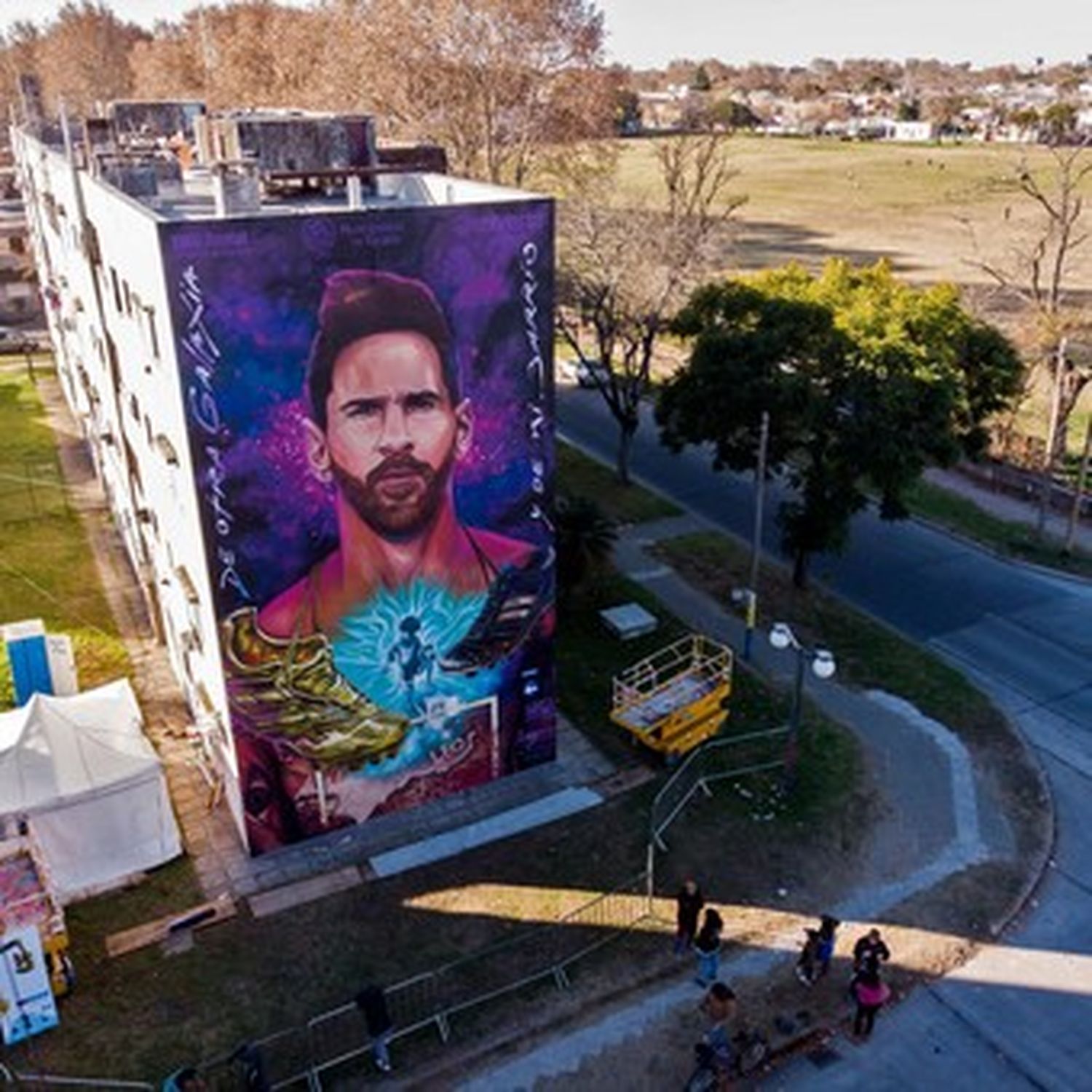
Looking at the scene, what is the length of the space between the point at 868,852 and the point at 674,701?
500 cm

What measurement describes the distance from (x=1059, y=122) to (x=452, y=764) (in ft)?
176

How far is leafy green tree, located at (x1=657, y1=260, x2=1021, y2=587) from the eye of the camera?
2511 cm

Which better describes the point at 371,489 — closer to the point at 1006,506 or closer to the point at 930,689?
the point at 930,689

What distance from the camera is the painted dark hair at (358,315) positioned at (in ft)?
53.7

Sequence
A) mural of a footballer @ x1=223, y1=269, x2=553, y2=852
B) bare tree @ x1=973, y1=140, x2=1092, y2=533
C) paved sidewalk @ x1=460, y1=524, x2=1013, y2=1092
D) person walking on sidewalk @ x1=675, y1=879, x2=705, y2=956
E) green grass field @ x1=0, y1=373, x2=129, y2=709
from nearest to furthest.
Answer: paved sidewalk @ x1=460, y1=524, x2=1013, y2=1092, person walking on sidewalk @ x1=675, y1=879, x2=705, y2=956, mural of a footballer @ x1=223, y1=269, x2=553, y2=852, green grass field @ x1=0, y1=373, x2=129, y2=709, bare tree @ x1=973, y1=140, x2=1092, y2=533

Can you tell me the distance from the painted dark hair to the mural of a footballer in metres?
0.02

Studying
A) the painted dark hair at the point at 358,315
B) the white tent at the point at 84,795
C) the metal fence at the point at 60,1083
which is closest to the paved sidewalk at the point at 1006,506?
the painted dark hair at the point at 358,315

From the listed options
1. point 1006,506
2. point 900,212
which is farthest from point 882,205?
point 1006,506

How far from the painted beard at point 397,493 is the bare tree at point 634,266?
16.7 metres

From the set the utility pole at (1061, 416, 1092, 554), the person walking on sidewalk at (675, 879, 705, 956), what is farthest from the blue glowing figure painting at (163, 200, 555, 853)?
the utility pole at (1061, 416, 1092, 554)

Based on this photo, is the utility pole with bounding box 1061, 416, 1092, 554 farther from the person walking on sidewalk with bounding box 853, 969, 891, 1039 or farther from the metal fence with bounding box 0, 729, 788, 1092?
the person walking on sidewalk with bounding box 853, 969, 891, 1039

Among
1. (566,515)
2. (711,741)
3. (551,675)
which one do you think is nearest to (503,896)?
(551,675)

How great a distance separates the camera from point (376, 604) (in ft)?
61.3

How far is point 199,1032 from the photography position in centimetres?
1582
